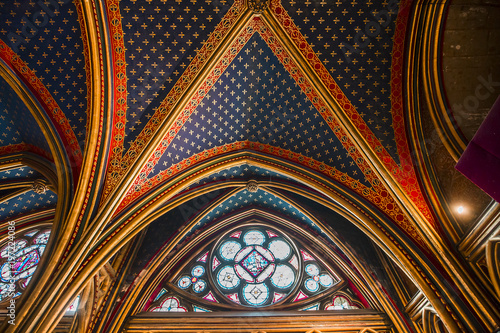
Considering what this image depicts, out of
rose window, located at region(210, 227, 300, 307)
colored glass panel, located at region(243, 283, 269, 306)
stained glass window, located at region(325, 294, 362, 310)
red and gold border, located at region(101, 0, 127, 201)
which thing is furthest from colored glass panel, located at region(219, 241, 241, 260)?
red and gold border, located at region(101, 0, 127, 201)

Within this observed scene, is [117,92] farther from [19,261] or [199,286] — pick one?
[19,261]

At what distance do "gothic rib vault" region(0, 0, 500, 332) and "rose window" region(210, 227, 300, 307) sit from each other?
103 mm

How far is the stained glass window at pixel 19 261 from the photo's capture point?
10.2 metres

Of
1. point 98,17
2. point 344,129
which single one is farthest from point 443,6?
point 98,17

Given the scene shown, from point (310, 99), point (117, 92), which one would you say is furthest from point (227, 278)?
point (117, 92)

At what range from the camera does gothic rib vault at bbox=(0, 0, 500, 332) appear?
305 inches

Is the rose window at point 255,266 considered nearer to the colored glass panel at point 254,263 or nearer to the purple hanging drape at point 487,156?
the colored glass panel at point 254,263

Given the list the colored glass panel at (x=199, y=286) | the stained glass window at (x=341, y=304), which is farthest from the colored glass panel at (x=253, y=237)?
the stained glass window at (x=341, y=304)

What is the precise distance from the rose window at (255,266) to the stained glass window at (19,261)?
5.69 meters

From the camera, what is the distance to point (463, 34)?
748cm

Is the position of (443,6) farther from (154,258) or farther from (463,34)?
(154,258)

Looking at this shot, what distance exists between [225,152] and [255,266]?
159 inches

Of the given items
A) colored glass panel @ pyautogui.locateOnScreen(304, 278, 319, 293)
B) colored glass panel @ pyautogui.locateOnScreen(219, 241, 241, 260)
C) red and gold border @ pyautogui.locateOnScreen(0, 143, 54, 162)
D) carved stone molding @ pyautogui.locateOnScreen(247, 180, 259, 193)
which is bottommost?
colored glass panel @ pyautogui.locateOnScreen(304, 278, 319, 293)

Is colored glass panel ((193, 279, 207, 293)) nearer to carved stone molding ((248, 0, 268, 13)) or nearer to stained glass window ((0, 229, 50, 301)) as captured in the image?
stained glass window ((0, 229, 50, 301))
